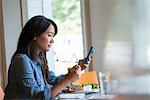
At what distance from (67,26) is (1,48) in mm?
557

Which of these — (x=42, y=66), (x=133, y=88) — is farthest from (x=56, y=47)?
(x=133, y=88)

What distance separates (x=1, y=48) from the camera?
7.16 feet

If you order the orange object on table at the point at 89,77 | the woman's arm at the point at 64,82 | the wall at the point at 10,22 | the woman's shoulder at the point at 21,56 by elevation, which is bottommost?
the orange object on table at the point at 89,77

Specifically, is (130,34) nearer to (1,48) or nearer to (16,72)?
(16,72)

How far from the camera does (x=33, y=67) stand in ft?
3.58

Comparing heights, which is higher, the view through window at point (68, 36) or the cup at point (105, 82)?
the view through window at point (68, 36)

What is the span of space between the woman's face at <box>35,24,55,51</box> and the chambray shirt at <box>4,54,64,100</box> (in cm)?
8

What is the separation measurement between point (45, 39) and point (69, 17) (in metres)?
1.04

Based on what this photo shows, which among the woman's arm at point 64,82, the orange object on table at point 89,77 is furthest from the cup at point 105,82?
the orange object on table at point 89,77

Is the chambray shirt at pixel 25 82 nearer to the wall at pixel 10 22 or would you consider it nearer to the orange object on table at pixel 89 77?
the orange object on table at pixel 89 77

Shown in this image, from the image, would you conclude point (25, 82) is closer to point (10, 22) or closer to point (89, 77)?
point (89, 77)

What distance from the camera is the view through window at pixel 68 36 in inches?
84.3

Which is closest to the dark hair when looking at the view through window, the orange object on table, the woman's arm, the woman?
the woman

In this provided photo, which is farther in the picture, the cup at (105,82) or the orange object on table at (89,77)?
the orange object on table at (89,77)
